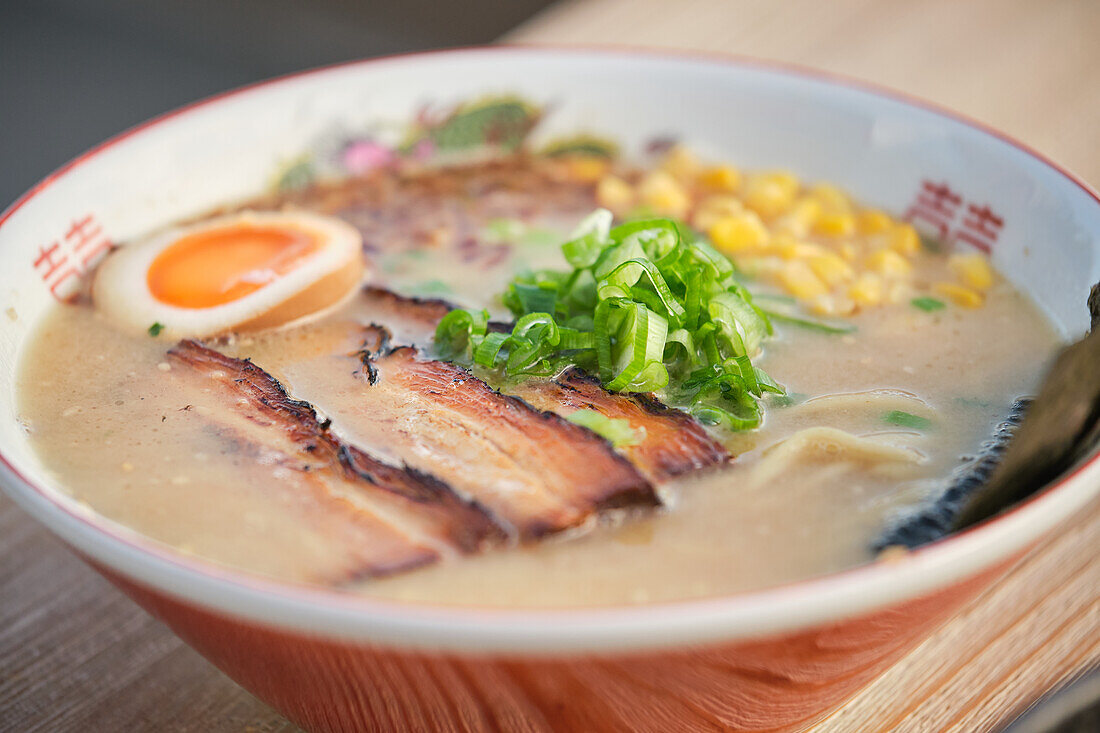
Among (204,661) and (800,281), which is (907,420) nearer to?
(800,281)

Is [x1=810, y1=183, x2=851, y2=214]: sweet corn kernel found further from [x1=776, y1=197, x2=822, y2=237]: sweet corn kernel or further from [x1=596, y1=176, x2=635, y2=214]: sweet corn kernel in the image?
[x1=596, y1=176, x2=635, y2=214]: sweet corn kernel

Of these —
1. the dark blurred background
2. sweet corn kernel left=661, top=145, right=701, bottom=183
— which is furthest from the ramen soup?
the dark blurred background

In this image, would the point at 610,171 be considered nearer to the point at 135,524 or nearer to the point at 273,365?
the point at 273,365

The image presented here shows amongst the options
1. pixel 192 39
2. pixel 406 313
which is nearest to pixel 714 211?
pixel 406 313

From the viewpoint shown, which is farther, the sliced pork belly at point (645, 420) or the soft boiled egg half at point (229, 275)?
the soft boiled egg half at point (229, 275)

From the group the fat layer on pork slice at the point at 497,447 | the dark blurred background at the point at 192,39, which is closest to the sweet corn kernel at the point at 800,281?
the fat layer on pork slice at the point at 497,447

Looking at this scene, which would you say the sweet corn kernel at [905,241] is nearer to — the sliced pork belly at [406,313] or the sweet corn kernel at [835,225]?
the sweet corn kernel at [835,225]

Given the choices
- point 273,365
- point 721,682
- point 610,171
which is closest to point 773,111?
point 610,171
